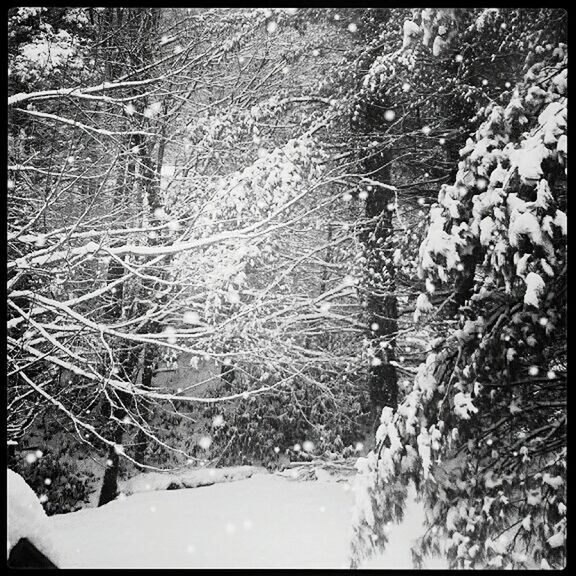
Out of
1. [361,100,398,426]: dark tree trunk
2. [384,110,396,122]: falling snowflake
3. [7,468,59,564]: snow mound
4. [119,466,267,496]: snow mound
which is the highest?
[384,110,396,122]: falling snowflake

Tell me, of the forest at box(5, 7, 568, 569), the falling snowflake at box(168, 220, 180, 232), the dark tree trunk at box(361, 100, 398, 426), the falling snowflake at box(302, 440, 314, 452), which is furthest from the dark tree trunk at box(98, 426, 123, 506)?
the dark tree trunk at box(361, 100, 398, 426)

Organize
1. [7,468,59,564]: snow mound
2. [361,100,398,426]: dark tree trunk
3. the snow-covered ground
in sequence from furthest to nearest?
[361,100,398,426]: dark tree trunk, the snow-covered ground, [7,468,59,564]: snow mound

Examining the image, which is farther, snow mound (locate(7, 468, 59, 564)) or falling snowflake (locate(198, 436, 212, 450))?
falling snowflake (locate(198, 436, 212, 450))

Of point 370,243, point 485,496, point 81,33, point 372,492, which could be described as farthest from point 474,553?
point 81,33

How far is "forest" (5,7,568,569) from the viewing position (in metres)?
2.61

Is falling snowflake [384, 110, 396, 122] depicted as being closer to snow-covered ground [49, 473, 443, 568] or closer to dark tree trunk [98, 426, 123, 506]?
snow-covered ground [49, 473, 443, 568]

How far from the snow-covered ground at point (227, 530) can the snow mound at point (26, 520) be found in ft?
0.50

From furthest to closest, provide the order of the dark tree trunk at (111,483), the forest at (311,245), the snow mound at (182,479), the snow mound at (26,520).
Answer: the snow mound at (182,479)
the dark tree trunk at (111,483)
the snow mound at (26,520)
the forest at (311,245)

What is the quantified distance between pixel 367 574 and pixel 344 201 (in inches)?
198

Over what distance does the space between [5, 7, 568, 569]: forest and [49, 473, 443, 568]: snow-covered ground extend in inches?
23.9

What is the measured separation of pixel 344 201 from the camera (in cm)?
668

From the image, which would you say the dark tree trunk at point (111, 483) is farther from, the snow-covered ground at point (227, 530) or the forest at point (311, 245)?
the snow-covered ground at point (227, 530)

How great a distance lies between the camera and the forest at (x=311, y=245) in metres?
2.61

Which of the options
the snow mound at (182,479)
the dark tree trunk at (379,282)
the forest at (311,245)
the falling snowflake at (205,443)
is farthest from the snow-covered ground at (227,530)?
the falling snowflake at (205,443)
